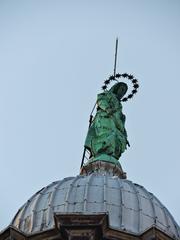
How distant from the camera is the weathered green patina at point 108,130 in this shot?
4581 cm

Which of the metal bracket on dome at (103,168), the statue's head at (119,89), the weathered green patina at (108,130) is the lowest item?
the metal bracket on dome at (103,168)

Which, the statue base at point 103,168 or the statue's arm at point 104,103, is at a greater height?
the statue's arm at point 104,103

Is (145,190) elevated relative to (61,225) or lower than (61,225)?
elevated

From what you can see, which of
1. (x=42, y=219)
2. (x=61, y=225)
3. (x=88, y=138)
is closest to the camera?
(x=61, y=225)

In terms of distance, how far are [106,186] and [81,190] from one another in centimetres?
114

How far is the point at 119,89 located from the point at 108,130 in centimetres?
Answer: 416

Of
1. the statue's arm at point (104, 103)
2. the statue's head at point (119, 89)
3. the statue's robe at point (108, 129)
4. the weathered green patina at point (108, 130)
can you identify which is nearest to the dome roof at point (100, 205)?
A: the weathered green patina at point (108, 130)

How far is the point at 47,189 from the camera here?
39812 mm

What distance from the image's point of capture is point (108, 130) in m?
47.1

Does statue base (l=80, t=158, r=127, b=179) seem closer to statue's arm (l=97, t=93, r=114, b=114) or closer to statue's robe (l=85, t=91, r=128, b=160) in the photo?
statue's robe (l=85, t=91, r=128, b=160)

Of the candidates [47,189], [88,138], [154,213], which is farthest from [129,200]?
[88,138]

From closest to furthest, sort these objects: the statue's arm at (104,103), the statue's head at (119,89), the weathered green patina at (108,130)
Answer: the weathered green patina at (108,130) < the statue's arm at (104,103) < the statue's head at (119,89)

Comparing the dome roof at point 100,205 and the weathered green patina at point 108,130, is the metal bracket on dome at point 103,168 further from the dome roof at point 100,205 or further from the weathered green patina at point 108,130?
the dome roof at point 100,205

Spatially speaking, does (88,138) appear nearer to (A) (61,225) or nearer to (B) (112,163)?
(B) (112,163)
